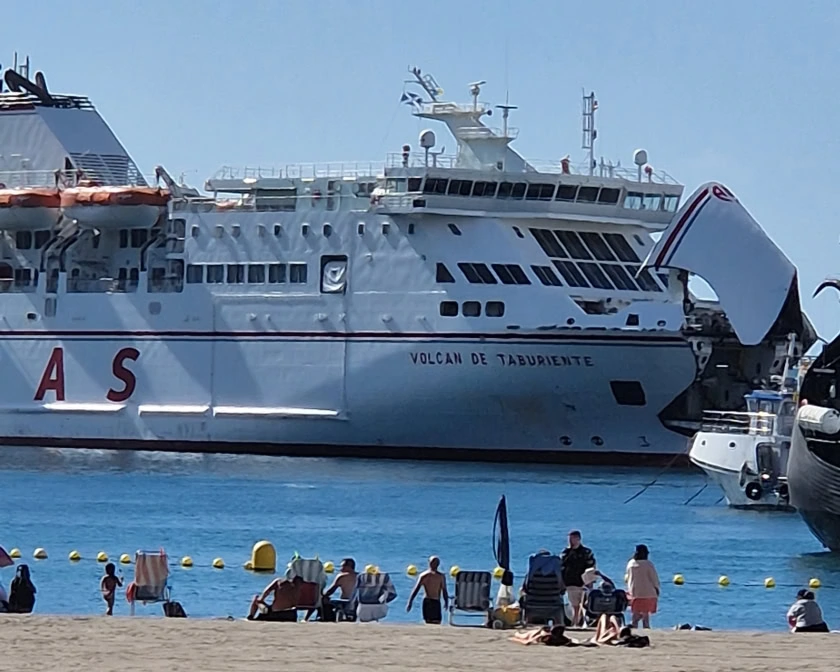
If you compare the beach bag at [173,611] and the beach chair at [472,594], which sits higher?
the beach chair at [472,594]

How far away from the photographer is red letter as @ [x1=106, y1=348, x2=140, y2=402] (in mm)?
57344

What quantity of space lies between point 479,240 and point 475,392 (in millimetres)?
3596

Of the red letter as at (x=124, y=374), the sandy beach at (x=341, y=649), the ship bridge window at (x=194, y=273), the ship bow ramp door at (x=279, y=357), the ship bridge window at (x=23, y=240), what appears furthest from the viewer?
the ship bridge window at (x=23, y=240)

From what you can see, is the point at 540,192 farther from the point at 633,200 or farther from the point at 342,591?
the point at 342,591

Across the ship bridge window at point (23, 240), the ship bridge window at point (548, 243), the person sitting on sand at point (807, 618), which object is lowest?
the person sitting on sand at point (807, 618)

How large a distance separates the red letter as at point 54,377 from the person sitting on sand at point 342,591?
122 feet

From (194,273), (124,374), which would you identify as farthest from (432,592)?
(124,374)

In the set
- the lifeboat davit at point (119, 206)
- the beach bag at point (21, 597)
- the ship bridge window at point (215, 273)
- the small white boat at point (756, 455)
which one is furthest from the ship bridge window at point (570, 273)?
the beach bag at point (21, 597)

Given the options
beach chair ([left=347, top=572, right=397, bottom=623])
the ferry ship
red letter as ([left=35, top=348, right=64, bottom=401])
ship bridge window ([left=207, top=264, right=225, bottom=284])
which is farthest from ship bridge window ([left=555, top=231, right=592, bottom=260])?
beach chair ([left=347, top=572, right=397, bottom=623])

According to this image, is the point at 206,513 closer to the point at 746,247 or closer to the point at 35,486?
the point at 35,486

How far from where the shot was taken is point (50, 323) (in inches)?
2308

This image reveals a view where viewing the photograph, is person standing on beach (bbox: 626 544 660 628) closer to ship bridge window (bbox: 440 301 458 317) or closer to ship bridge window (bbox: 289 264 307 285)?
ship bridge window (bbox: 440 301 458 317)

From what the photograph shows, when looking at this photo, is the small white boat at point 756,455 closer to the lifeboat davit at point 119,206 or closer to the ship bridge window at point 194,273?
the ship bridge window at point 194,273

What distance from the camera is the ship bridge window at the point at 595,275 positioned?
53875 mm
